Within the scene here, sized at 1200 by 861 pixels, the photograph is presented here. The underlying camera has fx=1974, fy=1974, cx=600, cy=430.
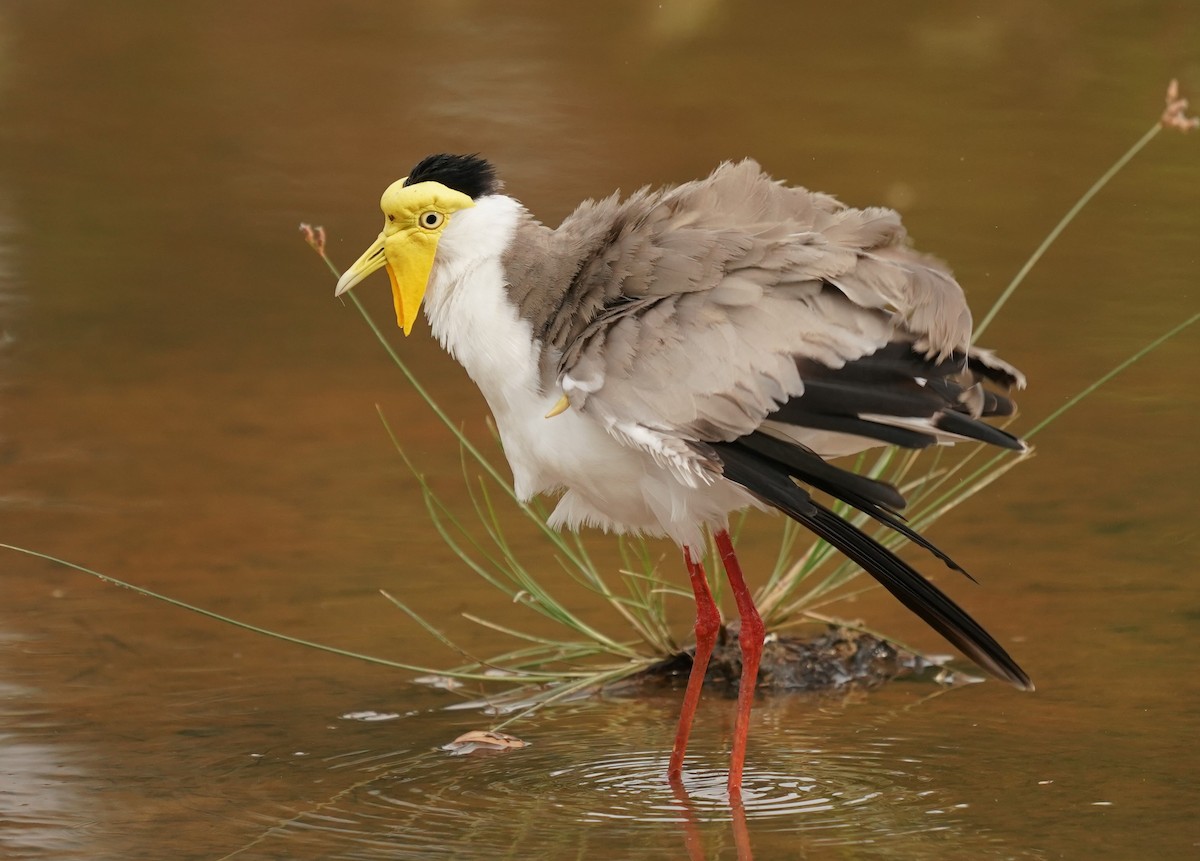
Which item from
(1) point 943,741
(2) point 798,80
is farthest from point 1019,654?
(2) point 798,80

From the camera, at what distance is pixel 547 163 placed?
10586mm

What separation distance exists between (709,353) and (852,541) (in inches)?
22.2

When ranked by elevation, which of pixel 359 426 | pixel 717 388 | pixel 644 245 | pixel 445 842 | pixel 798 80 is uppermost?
pixel 798 80

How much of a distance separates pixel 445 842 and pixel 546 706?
116 cm

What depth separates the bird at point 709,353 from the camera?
4.61m

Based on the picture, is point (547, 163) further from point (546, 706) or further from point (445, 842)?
point (445, 842)

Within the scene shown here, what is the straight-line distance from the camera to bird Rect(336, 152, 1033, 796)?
4.61 metres

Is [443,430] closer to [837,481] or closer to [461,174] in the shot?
[461,174]

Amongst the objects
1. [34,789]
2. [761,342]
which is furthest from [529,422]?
[34,789]

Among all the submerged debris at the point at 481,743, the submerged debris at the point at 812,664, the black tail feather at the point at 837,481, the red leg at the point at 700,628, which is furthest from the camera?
the submerged debris at the point at 812,664

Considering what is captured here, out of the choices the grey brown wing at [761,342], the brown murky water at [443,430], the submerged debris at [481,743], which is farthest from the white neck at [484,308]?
the brown murky water at [443,430]

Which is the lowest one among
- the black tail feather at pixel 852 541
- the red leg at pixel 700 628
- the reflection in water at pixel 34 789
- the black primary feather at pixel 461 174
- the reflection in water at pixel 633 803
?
the reflection in water at pixel 34 789

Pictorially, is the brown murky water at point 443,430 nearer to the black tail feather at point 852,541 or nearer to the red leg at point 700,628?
the red leg at point 700,628

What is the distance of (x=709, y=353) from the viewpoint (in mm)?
4691
